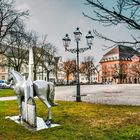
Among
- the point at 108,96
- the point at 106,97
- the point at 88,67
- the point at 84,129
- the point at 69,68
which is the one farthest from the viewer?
the point at 88,67

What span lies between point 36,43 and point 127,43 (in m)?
66.6

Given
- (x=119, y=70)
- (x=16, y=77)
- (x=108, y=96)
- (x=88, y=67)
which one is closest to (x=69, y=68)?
(x=88, y=67)

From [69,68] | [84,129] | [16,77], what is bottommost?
[84,129]

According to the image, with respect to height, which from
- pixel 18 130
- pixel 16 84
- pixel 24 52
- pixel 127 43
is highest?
pixel 24 52

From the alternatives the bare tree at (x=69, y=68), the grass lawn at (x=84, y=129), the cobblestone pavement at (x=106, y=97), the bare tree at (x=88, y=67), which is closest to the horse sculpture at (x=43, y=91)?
the grass lawn at (x=84, y=129)

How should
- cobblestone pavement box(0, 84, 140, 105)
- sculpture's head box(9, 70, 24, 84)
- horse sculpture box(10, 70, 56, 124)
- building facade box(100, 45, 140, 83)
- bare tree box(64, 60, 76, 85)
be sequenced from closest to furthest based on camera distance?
horse sculpture box(10, 70, 56, 124), sculpture's head box(9, 70, 24, 84), cobblestone pavement box(0, 84, 140, 105), bare tree box(64, 60, 76, 85), building facade box(100, 45, 140, 83)

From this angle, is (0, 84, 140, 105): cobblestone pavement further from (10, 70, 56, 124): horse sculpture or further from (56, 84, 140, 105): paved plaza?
(10, 70, 56, 124): horse sculpture

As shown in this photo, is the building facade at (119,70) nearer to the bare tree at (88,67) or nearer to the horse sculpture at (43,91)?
the bare tree at (88,67)

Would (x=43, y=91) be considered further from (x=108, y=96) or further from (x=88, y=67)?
(x=88, y=67)

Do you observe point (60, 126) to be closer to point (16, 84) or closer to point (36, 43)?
point (16, 84)

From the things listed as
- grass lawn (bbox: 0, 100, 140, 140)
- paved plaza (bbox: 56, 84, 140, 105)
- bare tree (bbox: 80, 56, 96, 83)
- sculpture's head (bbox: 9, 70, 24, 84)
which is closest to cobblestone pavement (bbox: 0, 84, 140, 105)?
paved plaza (bbox: 56, 84, 140, 105)

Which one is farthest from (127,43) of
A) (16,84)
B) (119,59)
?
(119,59)

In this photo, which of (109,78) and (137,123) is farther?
(109,78)

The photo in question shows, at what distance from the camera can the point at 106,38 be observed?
8.39m
